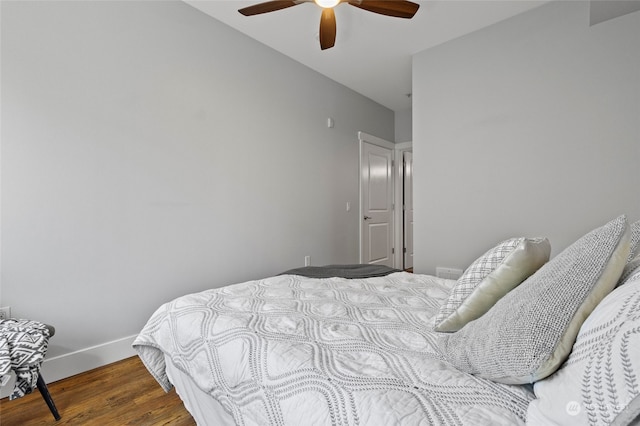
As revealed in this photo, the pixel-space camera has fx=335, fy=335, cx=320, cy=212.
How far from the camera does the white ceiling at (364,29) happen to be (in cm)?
267

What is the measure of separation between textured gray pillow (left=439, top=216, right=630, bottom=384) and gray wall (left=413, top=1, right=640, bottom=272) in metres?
2.11

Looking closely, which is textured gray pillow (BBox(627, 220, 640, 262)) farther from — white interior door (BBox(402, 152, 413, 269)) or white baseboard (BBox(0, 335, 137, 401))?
white interior door (BBox(402, 152, 413, 269))

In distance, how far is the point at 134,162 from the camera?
92.2 inches

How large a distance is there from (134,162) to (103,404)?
4.87 ft

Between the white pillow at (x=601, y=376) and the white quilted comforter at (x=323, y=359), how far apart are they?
0.09 meters

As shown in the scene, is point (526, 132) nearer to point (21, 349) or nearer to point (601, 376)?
point (601, 376)

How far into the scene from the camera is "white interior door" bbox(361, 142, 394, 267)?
4555 mm

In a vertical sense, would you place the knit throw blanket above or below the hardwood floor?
above

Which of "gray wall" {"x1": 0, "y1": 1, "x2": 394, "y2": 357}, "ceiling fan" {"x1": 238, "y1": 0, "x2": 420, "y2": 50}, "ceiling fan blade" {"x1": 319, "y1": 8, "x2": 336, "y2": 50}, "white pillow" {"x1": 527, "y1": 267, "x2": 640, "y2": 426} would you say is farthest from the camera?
"ceiling fan blade" {"x1": 319, "y1": 8, "x2": 336, "y2": 50}

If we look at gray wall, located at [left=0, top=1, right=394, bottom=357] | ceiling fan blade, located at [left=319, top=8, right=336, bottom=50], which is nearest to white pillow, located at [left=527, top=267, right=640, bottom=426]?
ceiling fan blade, located at [left=319, top=8, right=336, bottom=50]

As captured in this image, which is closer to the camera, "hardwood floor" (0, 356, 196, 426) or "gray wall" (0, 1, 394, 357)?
"hardwood floor" (0, 356, 196, 426)

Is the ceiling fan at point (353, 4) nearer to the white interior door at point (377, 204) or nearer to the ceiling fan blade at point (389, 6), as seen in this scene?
Answer: the ceiling fan blade at point (389, 6)

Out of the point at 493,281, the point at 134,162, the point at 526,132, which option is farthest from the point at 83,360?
the point at 526,132

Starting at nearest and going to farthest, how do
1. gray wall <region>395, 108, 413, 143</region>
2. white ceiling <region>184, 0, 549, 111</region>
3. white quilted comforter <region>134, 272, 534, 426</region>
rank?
white quilted comforter <region>134, 272, 534, 426</region>, white ceiling <region>184, 0, 549, 111</region>, gray wall <region>395, 108, 413, 143</region>
